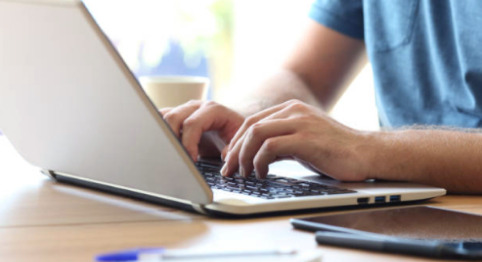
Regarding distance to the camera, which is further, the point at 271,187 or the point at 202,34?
the point at 202,34

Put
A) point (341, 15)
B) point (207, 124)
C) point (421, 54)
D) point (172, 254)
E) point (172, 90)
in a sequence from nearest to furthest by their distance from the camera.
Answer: point (172, 254)
point (207, 124)
point (172, 90)
point (421, 54)
point (341, 15)

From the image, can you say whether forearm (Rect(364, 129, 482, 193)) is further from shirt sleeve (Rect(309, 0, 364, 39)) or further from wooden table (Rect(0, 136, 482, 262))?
shirt sleeve (Rect(309, 0, 364, 39))

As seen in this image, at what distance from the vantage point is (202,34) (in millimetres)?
4609

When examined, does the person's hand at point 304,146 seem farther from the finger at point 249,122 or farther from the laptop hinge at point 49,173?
the laptop hinge at point 49,173

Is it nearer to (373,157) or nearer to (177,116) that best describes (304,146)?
(373,157)

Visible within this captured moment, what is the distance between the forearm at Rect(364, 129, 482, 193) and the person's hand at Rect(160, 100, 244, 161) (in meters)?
0.25

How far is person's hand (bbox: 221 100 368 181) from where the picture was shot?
0.87m

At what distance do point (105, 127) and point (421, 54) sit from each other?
0.99 m

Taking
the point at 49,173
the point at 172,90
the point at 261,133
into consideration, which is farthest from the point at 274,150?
the point at 172,90

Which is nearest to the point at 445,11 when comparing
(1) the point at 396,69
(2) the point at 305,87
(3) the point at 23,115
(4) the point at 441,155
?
(1) the point at 396,69

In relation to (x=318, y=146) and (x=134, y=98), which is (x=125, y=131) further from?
(x=318, y=146)

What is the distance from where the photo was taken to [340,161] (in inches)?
34.6

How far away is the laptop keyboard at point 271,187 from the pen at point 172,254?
0.80ft

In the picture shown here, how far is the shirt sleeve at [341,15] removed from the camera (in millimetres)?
1716
